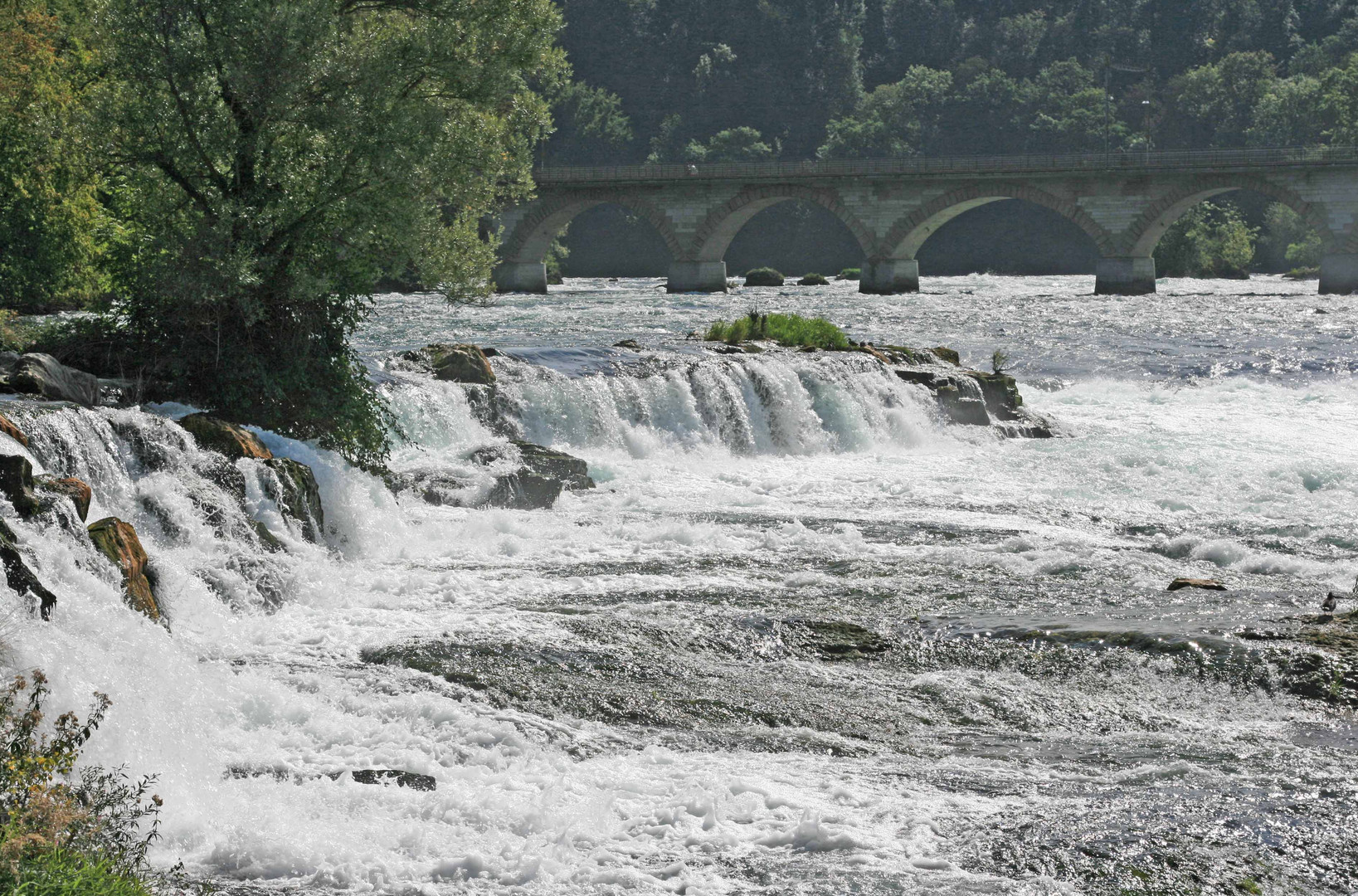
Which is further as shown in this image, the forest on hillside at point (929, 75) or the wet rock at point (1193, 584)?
the forest on hillside at point (929, 75)

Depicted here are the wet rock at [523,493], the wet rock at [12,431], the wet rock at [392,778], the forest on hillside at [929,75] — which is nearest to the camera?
the wet rock at [392,778]

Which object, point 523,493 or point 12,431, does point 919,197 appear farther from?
point 12,431

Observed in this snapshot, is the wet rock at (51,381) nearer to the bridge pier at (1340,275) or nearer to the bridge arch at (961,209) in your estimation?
the bridge arch at (961,209)

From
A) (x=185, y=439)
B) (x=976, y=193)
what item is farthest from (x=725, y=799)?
(x=976, y=193)

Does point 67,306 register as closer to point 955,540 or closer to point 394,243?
point 394,243

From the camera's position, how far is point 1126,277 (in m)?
64.0

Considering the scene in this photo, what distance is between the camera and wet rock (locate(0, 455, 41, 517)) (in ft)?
32.7

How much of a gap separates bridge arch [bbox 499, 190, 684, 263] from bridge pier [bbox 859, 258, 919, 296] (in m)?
9.28

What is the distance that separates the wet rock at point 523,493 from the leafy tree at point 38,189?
9.37 metres

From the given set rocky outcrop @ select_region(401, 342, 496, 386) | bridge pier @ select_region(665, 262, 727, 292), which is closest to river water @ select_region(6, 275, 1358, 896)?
rocky outcrop @ select_region(401, 342, 496, 386)

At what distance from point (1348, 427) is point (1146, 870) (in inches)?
812

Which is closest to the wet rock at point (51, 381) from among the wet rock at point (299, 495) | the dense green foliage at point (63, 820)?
the wet rock at point (299, 495)

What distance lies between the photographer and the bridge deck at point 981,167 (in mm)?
62344

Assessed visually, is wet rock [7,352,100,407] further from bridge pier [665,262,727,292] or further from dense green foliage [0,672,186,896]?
bridge pier [665,262,727,292]
